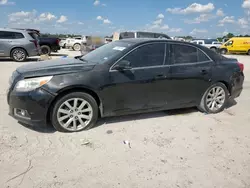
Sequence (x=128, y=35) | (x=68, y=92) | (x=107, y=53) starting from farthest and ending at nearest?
(x=128, y=35) < (x=107, y=53) < (x=68, y=92)

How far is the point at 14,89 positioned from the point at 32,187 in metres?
1.60

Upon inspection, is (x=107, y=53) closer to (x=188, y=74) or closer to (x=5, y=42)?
(x=188, y=74)

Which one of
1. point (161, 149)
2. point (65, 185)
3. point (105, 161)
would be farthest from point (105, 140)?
point (65, 185)

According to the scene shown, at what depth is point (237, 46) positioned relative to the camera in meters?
26.3

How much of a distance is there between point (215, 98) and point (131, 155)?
8.58 ft

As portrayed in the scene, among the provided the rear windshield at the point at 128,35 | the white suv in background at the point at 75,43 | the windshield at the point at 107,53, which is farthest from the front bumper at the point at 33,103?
the white suv in background at the point at 75,43

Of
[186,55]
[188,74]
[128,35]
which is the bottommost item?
[188,74]

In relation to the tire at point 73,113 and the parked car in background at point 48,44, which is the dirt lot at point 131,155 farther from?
the parked car in background at point 48,44

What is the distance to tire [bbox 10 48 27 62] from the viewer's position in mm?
12008

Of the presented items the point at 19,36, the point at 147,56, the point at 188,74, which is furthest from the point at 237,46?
the point at 147,56

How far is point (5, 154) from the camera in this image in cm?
294

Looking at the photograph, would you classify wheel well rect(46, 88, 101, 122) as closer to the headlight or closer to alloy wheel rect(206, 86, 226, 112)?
the headlight

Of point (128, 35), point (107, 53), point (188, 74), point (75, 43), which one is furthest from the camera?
point (75, 43)

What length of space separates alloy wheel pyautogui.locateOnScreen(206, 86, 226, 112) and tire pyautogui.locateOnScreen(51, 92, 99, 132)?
2.45 meters
